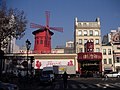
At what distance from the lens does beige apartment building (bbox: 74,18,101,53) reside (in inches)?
3260

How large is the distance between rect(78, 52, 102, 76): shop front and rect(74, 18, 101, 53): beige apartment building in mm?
2427

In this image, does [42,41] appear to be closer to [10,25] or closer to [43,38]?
[43,38]

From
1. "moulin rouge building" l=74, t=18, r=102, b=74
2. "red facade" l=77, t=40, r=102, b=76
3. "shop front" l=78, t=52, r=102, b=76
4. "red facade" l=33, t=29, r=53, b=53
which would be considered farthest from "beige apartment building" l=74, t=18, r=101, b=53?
"red facade" l=33, t=29, r=53, b=53

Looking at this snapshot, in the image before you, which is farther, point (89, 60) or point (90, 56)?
point (89, 60)

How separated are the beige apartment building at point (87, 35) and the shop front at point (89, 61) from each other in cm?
243

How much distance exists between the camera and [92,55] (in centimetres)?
8112

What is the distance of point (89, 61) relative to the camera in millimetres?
82188

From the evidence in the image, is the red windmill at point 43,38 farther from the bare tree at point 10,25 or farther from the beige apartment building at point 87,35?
the bare tree at point 10,25

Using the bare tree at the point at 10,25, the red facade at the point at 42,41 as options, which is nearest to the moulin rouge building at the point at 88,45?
the red facade at the point at 42,41

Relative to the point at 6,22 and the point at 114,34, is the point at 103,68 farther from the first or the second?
the point at 6,22

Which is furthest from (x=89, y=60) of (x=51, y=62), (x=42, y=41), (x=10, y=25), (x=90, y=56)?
(x=10, y=25)

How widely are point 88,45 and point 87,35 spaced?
152 inches

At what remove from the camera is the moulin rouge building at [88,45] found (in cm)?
8088

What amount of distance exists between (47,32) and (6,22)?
49622 mm
